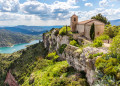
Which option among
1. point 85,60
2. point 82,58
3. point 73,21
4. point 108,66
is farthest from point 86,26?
point 108,66

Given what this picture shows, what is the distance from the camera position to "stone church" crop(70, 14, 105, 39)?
2873 centimetres

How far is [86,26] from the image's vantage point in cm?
3011

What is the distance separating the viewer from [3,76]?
199 feet

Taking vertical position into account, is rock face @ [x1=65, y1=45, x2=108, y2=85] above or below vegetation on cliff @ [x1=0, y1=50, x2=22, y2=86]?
above

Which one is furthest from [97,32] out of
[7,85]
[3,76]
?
[3,76]

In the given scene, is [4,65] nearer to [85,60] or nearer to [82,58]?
[82,58]

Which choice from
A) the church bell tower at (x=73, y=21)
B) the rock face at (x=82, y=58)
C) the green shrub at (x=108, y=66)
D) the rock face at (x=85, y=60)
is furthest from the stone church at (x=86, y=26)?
the green shrub at (x=108, y=66)

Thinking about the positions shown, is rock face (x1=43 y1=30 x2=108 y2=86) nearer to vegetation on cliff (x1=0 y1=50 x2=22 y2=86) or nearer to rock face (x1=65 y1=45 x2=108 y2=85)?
rock face (x1=65 y1=45 x2=108 y2=85)

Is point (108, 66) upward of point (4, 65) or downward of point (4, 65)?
upward

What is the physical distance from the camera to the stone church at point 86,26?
28734 mm

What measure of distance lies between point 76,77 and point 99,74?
6.53 metres

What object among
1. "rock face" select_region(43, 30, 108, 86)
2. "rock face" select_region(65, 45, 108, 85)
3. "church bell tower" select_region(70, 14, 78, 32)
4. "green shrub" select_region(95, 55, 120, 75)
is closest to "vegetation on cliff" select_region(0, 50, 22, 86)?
"rock face" select_region(43, 30, 108, 86)

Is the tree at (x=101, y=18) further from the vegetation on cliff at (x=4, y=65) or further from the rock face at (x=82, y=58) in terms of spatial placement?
the vegetation on cliff at (x=4, y=65)

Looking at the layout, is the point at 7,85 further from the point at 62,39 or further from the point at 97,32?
the point at 97,32
